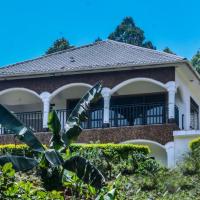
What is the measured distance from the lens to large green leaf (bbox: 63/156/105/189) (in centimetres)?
1302

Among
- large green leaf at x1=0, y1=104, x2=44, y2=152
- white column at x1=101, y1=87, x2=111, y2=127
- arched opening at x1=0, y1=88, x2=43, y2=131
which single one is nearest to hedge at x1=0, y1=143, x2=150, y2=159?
white column at x1=101, y1=87, x2=111, y2=127

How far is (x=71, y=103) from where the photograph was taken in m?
30.4

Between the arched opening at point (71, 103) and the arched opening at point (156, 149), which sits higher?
the arched opening at point (71, 103)

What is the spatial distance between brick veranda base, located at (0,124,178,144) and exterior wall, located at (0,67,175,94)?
1.95 metres

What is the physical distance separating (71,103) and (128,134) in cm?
432

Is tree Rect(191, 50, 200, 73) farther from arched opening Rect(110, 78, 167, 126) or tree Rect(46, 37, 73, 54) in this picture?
arched opening Rect(110, 78, 167, 126)

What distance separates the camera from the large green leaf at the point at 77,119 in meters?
15.6

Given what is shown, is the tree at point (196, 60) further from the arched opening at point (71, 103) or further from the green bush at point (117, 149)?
the green bush at point (117, 149)

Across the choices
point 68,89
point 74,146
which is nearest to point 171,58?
point 68,89

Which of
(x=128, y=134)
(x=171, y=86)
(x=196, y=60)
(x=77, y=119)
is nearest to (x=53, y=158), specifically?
(x=77, y=119)

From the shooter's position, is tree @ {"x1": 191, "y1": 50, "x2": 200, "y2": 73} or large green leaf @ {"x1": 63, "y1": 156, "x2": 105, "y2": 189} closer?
large green leaf @ {"x1": 63, "y1": 156, "x2": 105, "y2": 189}

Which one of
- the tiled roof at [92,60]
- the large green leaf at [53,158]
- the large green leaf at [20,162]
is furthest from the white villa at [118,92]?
the large green leaf at [53,158]

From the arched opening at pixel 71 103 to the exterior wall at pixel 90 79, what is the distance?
26 cm

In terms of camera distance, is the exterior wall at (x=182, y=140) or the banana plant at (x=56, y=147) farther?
the exterior wall at (x=182, y=140)
